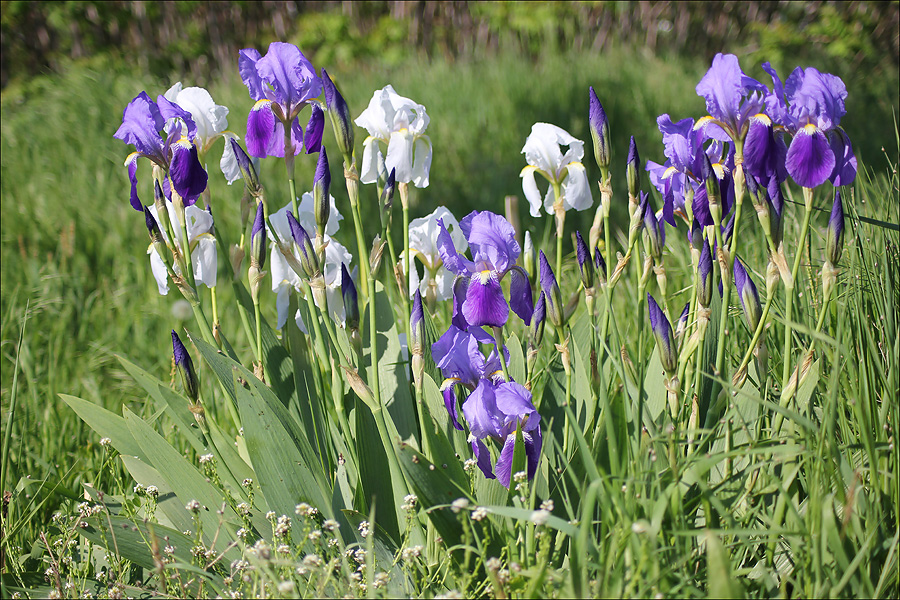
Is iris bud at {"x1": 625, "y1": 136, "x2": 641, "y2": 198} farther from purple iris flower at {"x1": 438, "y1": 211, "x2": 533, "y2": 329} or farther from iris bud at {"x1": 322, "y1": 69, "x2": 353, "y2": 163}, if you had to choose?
iris bud at {"x1": 322, "y1": 69, "x2": 353, "y2": 163}

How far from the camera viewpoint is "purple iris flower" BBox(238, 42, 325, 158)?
1.39 meters

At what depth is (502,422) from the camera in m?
1.30

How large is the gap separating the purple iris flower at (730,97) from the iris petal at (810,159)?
94 mm

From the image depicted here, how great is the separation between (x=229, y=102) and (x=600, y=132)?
4.51 m

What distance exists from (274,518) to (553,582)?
22.0 inches

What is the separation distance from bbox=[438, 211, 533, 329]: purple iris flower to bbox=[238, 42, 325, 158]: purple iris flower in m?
0.42

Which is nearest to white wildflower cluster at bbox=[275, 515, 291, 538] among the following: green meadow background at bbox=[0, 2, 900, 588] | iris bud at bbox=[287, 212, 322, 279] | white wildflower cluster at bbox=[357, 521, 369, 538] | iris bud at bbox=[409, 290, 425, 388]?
white wildflower cluster at bbox=[357, 521, 369, 538]

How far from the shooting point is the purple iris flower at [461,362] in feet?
4.33

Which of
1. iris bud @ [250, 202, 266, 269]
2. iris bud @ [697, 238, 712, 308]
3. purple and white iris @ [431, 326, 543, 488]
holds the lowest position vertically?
purple and white iris @ [431, 326, 543, 488]

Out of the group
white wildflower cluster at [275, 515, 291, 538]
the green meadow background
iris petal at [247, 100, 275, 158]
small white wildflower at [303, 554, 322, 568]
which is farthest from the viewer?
the green meadow background

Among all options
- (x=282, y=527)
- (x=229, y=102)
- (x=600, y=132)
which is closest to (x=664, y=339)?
(x=600, y=132)

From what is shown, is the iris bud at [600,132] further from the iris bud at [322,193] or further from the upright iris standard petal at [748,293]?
the iris bud at [322,193]

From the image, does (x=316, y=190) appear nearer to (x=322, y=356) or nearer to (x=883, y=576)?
(x=322, y=356)

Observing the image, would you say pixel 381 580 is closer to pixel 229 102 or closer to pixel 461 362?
pixel 461 362
